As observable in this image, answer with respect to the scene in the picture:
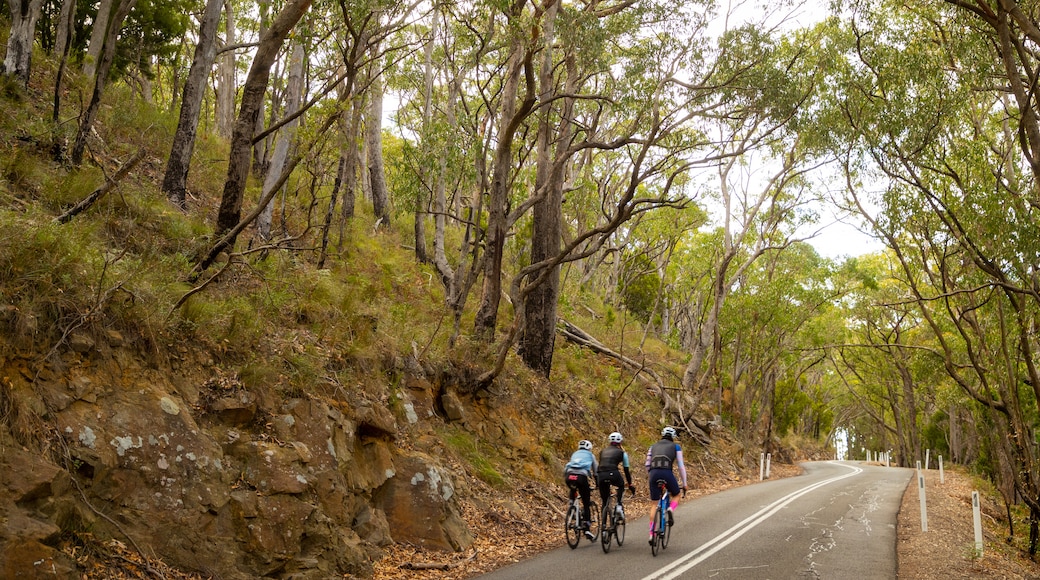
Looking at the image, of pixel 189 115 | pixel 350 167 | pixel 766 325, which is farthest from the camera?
pixel 766 325

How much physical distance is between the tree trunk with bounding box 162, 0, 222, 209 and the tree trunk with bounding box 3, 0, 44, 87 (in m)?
2.30

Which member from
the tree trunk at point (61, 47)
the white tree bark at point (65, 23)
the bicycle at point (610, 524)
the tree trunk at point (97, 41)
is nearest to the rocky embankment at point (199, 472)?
the bicycle at point (610, 524)

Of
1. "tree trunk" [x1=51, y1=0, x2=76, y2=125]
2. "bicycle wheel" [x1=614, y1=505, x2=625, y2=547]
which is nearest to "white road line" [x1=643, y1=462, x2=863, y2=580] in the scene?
"bicycle wheel" [x1=614, y1=505, x2=625, y2=547]

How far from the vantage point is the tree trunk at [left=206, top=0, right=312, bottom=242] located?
9.78m

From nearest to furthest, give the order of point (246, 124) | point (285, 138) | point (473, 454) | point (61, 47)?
point (246, 124) < point (61, 47) < point (473, 454) < point (285, 138)

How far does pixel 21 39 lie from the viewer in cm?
1088

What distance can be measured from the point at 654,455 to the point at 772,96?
986cm

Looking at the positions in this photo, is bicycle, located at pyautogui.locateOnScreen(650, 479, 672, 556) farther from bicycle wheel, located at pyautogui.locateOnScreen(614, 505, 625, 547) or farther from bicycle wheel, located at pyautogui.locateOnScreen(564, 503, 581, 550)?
bicycle wheel, located at pyautogui.locateOnScreen(564, 503, 581, 550)

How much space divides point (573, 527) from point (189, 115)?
31.5 feet

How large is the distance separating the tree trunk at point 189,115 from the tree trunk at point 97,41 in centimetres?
246

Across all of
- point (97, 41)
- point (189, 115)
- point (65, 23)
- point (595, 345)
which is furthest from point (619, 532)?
point (595, 345)

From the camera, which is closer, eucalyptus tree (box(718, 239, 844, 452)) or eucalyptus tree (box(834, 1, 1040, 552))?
eucalyptus tree (box(834, 1, 1040, 552))

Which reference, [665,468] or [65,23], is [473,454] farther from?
[65,23]

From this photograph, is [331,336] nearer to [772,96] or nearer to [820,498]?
[772,96]
